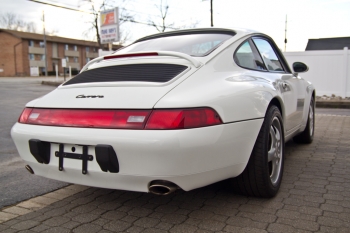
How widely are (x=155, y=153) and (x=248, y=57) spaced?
5.11 ft

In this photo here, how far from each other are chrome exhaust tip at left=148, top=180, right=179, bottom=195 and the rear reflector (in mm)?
356

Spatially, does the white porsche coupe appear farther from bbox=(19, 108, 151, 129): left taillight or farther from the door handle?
the door handle

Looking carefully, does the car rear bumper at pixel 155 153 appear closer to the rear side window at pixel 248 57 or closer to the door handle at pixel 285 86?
the rear side window at pixel 248 57

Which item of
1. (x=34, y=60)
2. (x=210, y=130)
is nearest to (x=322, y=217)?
(x=210, y=130)

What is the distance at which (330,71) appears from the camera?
12.7m

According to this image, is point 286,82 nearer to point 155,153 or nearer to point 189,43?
point 189,43

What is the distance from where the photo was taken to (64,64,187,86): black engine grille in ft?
7.98

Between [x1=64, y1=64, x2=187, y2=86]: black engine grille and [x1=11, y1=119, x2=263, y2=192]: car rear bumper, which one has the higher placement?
[x1=64, y1=64, x2=187, y2=86]: black engine grille

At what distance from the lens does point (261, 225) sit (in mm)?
2369

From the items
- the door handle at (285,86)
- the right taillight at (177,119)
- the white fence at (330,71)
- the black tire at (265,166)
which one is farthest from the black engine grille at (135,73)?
the white fence at (330,71)

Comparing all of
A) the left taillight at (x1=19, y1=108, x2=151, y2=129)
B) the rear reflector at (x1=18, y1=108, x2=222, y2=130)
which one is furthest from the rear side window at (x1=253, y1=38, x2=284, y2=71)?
the left taillight at (x1=19, y1=108, x2=151, y2=129)

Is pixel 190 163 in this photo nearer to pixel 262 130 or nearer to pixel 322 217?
pixel 262 130

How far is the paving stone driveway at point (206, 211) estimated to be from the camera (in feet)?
7.82

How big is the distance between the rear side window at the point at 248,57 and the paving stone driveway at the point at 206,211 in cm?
113
